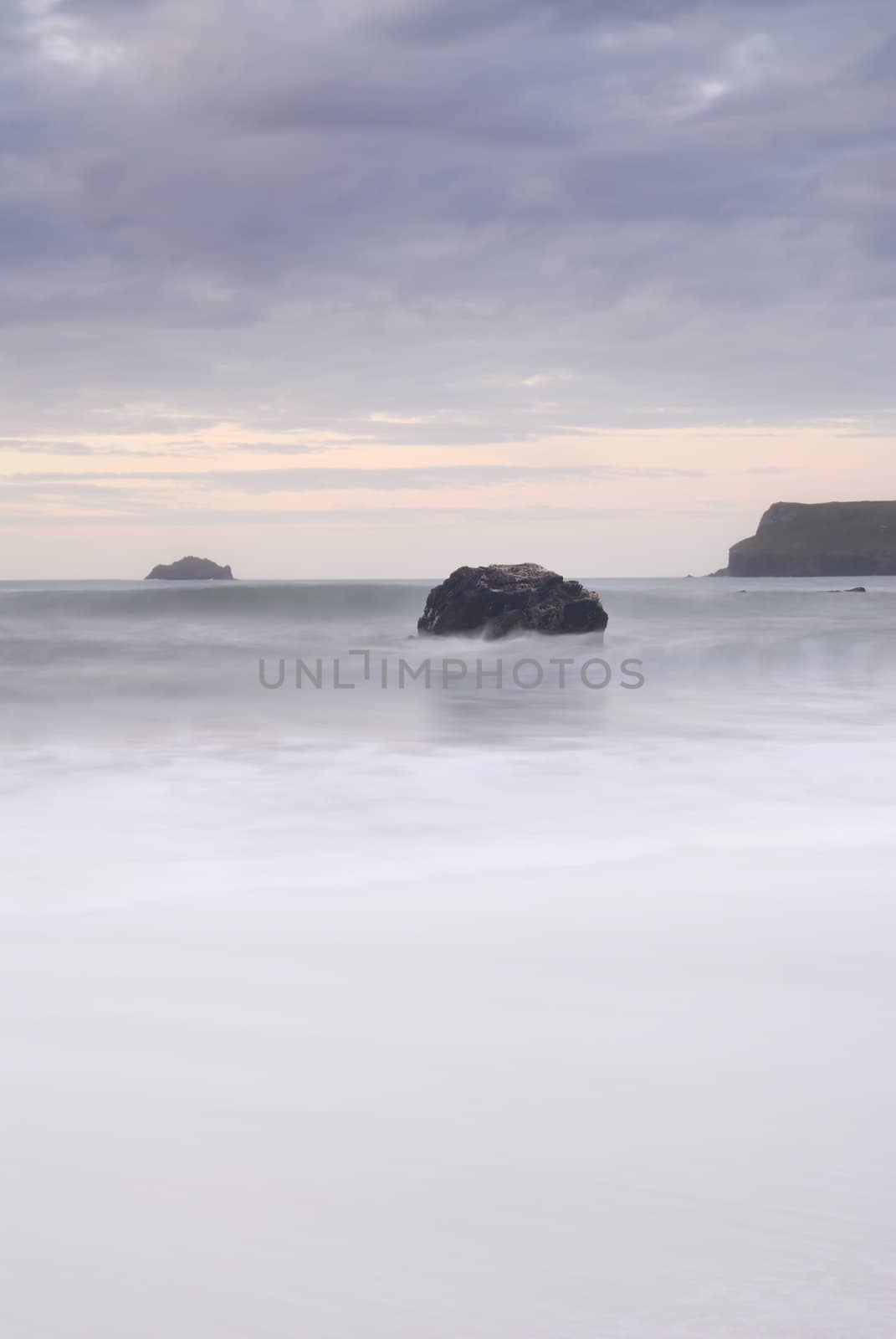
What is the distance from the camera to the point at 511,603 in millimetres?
26312

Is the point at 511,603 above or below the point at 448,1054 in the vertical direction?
above

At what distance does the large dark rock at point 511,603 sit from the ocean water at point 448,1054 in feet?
59.6

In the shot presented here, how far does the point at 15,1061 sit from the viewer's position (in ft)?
9.89

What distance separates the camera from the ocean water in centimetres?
212

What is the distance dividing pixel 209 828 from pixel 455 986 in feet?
9.13

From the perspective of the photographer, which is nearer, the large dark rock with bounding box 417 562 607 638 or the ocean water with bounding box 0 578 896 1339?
the ocean water with bounding box 0 578 896 1339

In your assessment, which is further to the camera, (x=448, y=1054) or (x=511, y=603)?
(x=511, y=603)

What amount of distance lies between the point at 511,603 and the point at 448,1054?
2340 centimetres

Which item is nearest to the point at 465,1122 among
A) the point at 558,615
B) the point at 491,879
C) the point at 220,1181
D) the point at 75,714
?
the point at 220,1181

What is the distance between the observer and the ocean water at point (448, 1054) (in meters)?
2.12

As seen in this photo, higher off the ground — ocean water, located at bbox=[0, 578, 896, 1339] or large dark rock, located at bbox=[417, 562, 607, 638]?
large dark rock, located at bbox=[417, 562, 607, 638]

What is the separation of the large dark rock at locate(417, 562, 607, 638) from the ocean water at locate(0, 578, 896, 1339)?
18.2 meters

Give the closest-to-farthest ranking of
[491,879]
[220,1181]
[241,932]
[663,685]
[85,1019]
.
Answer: [220,1181] < [85,1019] < [241,932] < [491,879] < [663,685]

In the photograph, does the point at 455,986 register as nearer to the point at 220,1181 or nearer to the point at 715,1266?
the point at 220,1181
